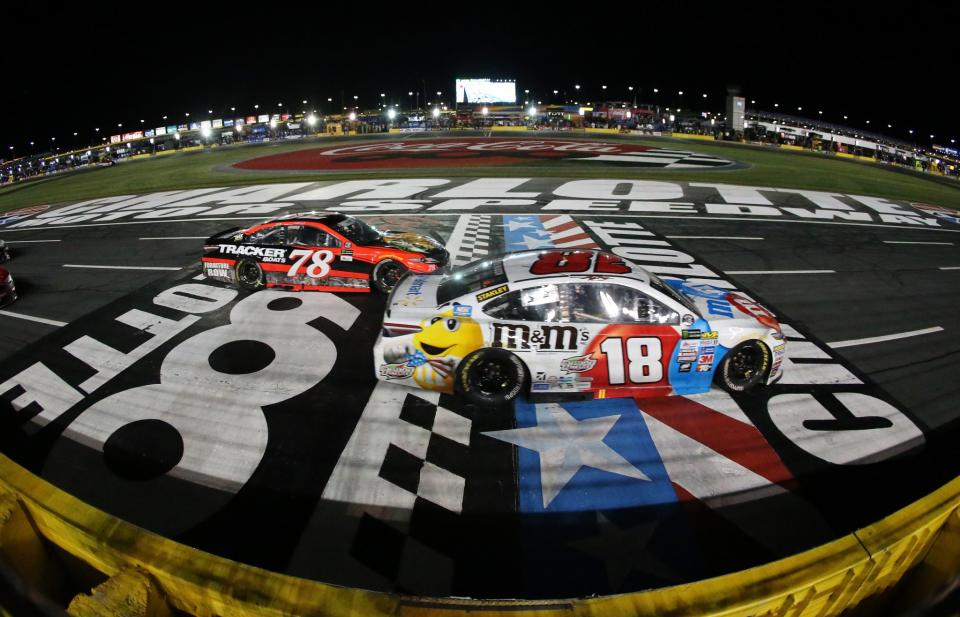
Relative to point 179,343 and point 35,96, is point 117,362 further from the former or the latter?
point 35,96

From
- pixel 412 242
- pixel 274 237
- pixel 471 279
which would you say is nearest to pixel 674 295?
pixel 471 279

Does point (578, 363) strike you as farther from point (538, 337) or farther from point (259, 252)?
point (259, 252)

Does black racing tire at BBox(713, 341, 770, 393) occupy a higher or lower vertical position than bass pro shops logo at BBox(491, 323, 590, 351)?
lower

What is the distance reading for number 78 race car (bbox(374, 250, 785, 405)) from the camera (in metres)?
5.28

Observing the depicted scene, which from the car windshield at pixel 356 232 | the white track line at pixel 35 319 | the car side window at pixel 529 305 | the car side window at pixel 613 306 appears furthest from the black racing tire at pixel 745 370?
the white track line at pixel 35 319

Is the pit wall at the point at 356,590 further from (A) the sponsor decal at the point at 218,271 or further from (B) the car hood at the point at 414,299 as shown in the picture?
(A) the sponsor decal at the point at 218,271

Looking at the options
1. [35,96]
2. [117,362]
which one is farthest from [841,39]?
[35,96]

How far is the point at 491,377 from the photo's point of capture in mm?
5477

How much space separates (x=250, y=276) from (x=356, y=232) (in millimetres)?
2049

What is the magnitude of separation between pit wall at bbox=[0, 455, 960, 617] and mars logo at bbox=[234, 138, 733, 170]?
23.4 metres

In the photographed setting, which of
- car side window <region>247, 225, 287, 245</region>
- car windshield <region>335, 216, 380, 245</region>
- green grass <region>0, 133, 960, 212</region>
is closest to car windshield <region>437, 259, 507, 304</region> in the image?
car windshield <region>335, 216, 380, 245</region>

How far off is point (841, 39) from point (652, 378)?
10404 centimetres

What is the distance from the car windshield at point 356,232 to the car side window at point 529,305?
13.4 feet

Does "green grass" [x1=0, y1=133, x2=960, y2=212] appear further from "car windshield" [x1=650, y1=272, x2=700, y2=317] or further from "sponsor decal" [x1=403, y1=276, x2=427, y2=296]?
"car windshield" [x1=650, y1=272, x2=700, y2=317]
